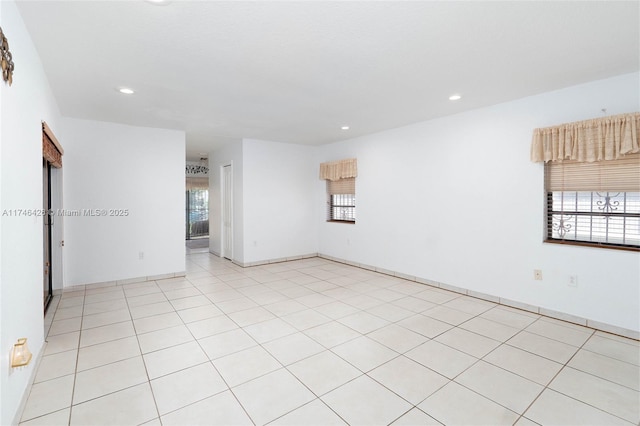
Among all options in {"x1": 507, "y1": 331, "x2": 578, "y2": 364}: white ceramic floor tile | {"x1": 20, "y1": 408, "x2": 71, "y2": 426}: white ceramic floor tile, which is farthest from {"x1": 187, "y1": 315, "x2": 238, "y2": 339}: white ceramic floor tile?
{"x1": 507, "y1": 331, "x2": 578, "y2": 364}: white ceramic floor tile

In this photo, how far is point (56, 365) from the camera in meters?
2.37

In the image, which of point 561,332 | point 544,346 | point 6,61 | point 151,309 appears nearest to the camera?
point 6,61

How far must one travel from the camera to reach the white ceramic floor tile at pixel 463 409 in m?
1.78

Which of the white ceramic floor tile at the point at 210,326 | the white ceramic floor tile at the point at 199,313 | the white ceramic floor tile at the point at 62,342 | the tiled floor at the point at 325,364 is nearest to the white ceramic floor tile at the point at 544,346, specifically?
the tiled floor at the point at 325,364

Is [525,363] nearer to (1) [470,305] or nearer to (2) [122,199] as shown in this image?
(1) [470,305]

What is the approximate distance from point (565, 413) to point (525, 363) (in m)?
0.57

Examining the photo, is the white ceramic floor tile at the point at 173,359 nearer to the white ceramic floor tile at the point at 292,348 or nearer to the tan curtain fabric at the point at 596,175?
the white ceramic floor tile at the point at 292,348

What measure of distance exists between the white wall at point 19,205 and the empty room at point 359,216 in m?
0.03

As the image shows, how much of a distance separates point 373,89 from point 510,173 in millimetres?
1948

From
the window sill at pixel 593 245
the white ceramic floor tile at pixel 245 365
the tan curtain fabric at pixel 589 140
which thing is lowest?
the white ceramic floor tile at pixel 245 365

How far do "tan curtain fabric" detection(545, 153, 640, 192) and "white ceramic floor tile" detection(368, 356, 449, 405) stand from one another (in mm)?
2514

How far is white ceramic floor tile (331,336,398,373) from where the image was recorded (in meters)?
2.40

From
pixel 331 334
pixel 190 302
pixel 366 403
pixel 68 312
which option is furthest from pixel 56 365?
pixel 366 403

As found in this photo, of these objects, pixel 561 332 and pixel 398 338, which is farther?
pixel 561 332
